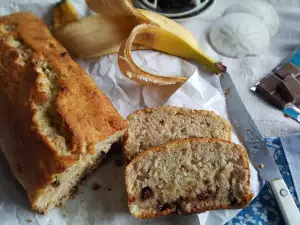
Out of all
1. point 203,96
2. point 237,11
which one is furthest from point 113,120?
point 237,11

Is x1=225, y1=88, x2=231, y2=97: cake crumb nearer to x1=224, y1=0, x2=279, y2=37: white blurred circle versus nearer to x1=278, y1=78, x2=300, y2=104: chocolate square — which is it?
x1=278, y1=78, x2=300, y2=104: chocolate square

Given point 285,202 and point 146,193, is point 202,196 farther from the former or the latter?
point 285,202

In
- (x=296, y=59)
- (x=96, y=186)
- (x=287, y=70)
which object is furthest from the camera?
(x=296, y=59)

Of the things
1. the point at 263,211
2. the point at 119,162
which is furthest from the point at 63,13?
the point at 263,211

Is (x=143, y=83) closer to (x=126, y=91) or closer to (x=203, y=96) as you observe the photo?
(x=126, y=91)

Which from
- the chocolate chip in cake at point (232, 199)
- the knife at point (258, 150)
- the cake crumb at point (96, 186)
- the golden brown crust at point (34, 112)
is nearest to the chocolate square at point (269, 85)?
the knife at point (258, 150)

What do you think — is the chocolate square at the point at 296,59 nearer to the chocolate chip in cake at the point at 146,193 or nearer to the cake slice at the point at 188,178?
the cake slice at the point at 188,178

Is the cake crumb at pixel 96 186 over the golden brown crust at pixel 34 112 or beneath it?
beneath
